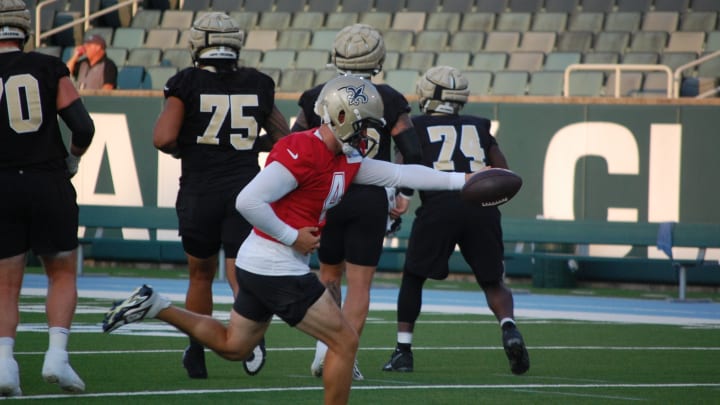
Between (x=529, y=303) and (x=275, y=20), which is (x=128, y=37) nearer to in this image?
(x=275, y=20)

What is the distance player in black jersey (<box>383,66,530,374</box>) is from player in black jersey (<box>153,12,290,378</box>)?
1414 millimetres

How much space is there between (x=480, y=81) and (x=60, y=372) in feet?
44.0

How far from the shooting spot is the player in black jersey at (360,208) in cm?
764

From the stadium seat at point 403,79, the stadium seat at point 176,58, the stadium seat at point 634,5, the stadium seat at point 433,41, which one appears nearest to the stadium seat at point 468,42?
the stadium seat at point 433,41

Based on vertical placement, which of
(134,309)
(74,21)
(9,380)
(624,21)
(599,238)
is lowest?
(599,238)

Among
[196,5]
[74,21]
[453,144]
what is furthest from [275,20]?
[453,144]

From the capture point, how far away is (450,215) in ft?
29.0

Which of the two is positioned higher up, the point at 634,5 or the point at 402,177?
the point at 634,5

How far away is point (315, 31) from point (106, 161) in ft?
16.1

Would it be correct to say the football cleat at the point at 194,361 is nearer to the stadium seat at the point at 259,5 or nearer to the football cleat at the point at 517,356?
the football cleat at the point at 517,356

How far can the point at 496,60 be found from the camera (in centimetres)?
2011

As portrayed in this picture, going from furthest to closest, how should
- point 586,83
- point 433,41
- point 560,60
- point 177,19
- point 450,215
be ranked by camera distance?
point 177,19
point 433,41
point 560,60
point 586,83
point 450,215

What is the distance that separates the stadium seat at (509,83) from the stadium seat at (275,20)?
14.5ft

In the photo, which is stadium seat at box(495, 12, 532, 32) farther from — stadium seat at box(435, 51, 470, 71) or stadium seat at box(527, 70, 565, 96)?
stadium seat at box(527, 70, 565, 96)
